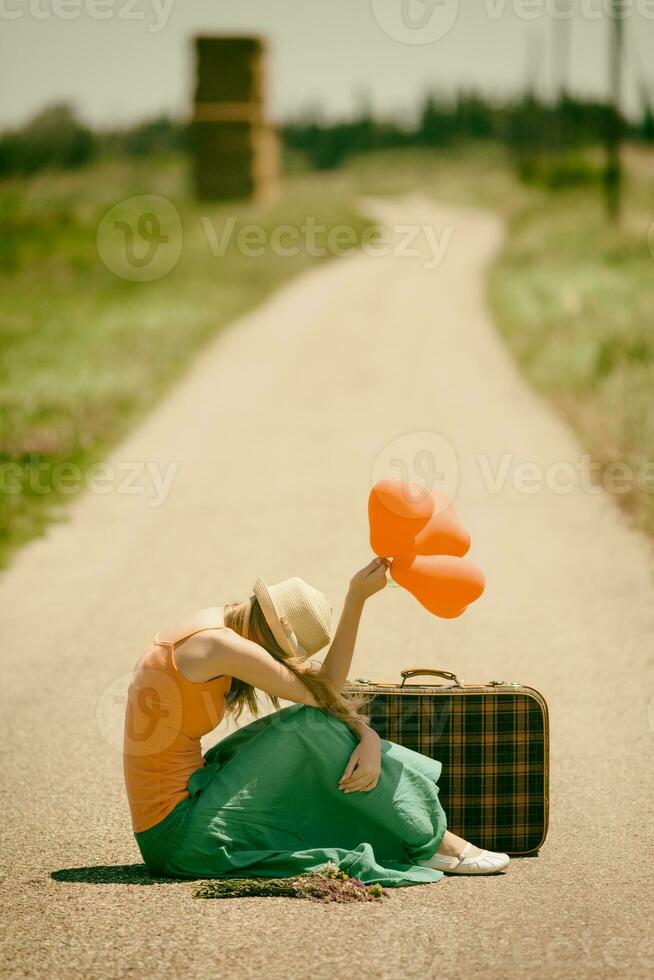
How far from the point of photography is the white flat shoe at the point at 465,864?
3756mm

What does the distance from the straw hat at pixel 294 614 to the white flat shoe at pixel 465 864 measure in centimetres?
80

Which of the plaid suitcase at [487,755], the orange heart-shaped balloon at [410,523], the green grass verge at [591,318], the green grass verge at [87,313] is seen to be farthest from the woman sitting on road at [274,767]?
the green grass verge at [591,318]

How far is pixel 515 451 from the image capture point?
34.6 ft

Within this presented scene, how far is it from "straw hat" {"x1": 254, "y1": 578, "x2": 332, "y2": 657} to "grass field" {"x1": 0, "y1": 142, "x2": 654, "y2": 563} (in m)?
4.71

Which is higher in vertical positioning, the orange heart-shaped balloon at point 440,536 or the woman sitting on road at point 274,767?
the orange heart-shaped balloon at point 440,536

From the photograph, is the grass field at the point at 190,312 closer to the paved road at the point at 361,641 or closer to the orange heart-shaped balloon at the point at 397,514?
the paved road at the point at 361,641

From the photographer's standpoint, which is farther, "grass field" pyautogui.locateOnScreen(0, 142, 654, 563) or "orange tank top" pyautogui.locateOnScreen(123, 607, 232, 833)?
"grass field" pyautogui.locateOnScreen(0, 142, 654, 563)

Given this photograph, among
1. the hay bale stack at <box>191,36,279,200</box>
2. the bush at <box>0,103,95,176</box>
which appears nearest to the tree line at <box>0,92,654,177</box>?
the bush at <box>0,103,95,176</box>

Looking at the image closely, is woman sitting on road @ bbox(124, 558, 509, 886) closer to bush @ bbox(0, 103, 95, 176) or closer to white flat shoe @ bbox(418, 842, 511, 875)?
white flat shoe @ bbox(418, 842, 511, 875)

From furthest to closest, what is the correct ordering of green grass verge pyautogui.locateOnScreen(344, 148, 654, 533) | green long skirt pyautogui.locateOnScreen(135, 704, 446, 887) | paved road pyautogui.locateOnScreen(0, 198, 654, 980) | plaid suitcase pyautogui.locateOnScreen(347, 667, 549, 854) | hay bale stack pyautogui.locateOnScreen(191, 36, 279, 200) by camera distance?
hay bale stack pyautogui.locateOnScreen(191, 36, 279, 200) < green grass verge pyautogui.locateOnScreen(344, 148, 654, 533) < plaid suitcase pyautogui.locateOnScreen(347, 667, 549, 854) < green long skirt pyautogui.locateOnScreen(135, 704, 446, 887) < paved road pyautogui.locateOnScreen(0, 198, 654, 980)

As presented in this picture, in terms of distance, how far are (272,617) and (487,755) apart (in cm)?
97

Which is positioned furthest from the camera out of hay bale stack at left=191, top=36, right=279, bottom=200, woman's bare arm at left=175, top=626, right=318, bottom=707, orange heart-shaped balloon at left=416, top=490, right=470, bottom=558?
hay bale stack at left=191, top=36, right=279, bottom=200

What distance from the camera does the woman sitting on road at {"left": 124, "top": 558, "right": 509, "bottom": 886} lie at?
3.56 m

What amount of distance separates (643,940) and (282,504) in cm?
590
